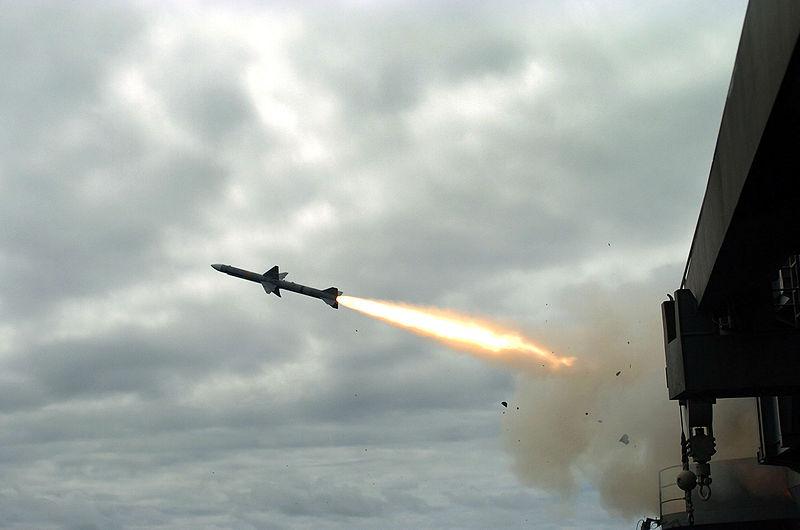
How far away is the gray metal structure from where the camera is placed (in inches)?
574

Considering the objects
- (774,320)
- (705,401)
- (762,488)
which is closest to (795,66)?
(774,320)

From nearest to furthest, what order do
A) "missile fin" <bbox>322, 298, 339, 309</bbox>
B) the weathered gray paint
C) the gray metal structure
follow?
1. the weathered gray paint
2. the gray metal structure
3. "missile fin" <bbox>322, 298, 339, 309</bbox>

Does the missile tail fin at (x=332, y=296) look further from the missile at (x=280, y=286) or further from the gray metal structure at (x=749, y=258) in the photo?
the gray metal structure at (x=749, y=258)

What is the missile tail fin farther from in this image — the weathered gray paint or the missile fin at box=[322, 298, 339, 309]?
the weathered gray paint

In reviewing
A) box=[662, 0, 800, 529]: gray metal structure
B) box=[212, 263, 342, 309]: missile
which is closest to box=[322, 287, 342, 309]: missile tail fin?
box=[212, 263, 342, 309]: missile

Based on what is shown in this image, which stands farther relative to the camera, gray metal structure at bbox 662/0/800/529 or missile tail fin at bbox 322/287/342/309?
missile tail fin at bbox 322/287/342/309

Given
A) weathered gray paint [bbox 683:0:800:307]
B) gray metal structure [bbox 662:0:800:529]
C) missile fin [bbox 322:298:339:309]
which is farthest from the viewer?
missile fin [bbox 322:298:339:309]

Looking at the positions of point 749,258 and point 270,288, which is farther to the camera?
point 270,288

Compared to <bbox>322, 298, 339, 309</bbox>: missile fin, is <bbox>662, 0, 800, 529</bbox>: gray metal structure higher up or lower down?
lower down

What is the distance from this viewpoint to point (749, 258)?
23297mm

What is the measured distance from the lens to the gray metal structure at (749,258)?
14.6 m

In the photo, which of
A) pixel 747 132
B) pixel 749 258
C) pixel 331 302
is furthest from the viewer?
pixel 331 302

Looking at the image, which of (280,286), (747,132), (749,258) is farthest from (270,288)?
(747,132)

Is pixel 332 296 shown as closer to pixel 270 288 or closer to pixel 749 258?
pixel 270 288
